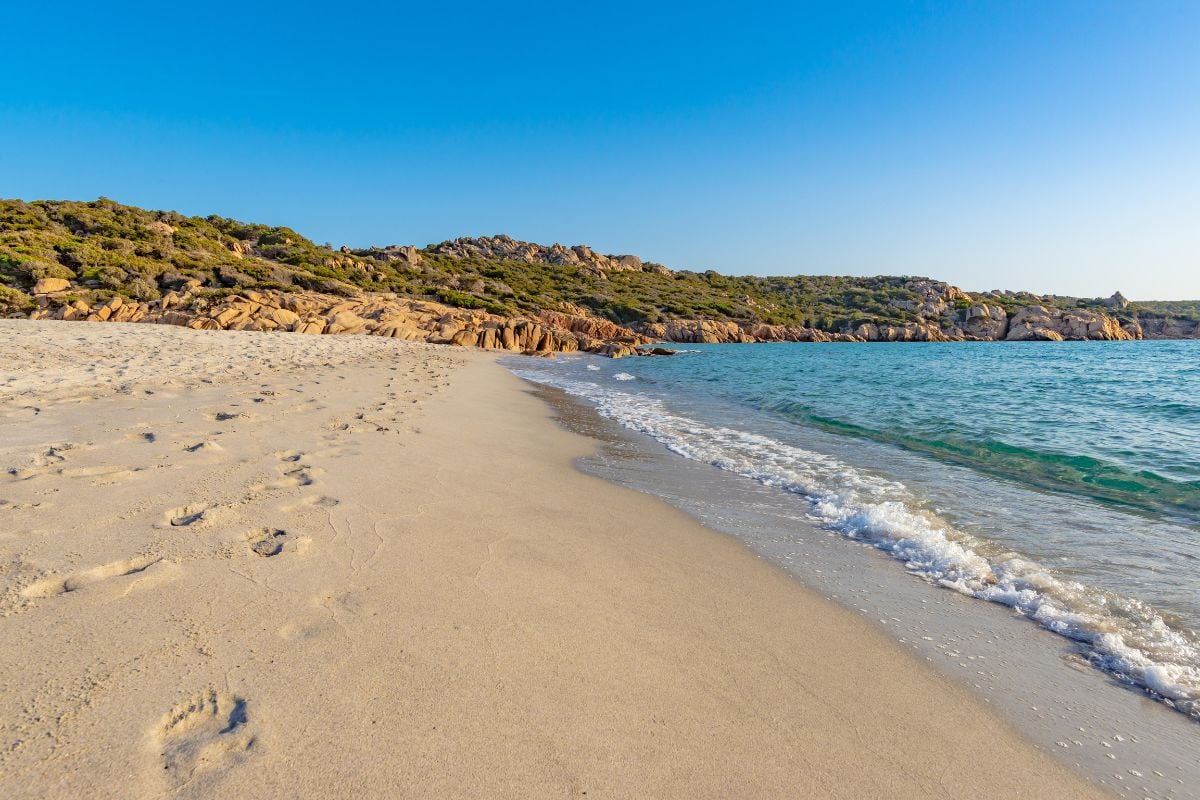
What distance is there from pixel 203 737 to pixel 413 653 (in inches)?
31.5

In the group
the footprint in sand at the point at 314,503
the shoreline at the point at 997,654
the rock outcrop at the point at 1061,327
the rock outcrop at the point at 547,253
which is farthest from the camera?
the rock outcrop at the point at 547,253

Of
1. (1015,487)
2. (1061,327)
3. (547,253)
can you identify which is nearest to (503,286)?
(547,253)

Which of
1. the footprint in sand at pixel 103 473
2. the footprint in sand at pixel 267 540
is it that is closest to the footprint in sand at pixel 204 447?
the footprint in sand at pixel 103 473

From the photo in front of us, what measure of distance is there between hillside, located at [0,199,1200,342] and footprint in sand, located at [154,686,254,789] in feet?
99.4

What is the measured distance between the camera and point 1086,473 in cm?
734

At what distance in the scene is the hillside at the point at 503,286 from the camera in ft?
103

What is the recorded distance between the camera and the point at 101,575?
2844 mm

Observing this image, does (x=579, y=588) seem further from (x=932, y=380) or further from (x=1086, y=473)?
(x=932, y=380)

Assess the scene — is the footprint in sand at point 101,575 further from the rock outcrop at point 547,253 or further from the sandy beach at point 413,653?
the rock outcrop at point 547,253

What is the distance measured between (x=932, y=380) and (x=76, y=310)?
36949 mm

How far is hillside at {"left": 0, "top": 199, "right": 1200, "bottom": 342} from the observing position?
3138 centimetres

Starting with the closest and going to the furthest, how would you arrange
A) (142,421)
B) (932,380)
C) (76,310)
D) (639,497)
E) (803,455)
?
(639,497) → (142,421) → (803,455) → (932,380) → (76,310)

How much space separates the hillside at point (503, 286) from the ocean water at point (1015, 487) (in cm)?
2822

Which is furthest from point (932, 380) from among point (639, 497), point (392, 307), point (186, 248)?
point (186, 248)
